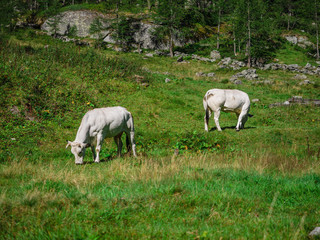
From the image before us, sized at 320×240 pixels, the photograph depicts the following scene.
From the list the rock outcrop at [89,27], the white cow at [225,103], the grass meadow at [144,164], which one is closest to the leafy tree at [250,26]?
the rock outcrop at [89,27]

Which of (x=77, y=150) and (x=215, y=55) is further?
(x=215, y=55)

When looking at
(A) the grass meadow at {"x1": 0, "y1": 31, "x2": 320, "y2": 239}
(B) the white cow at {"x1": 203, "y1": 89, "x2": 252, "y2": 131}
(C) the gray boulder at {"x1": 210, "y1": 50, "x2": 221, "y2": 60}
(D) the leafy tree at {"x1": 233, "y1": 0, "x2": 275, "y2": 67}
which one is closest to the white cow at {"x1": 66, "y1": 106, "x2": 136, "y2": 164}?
(A) the grass meadow at {"x1": 0, "y1": 31, "x2": 320, "y2": 239}

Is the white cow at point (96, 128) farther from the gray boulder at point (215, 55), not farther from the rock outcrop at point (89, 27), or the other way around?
the rock outcrop at point (89, 27)

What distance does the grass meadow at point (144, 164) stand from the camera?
418cm

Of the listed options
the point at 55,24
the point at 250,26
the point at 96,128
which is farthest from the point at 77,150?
the point at 55,24

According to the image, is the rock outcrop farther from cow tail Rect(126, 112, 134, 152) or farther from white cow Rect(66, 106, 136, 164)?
white cow Rect(66, 106, 136, 164)

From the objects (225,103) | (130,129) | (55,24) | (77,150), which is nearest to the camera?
(77,150)

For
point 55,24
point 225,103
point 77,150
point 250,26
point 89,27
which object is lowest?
point 77,150

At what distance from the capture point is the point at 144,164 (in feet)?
25.2

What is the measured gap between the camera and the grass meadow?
418 cm

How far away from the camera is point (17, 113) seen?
13.1 m

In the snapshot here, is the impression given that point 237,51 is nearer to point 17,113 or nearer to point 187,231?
point 17,113

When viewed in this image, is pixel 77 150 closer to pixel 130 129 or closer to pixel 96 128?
pixel 96 128

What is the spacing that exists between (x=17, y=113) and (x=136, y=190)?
10299 mm
